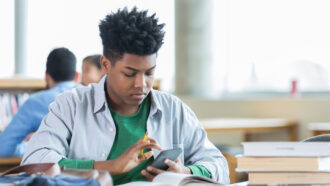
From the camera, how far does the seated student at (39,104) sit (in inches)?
124

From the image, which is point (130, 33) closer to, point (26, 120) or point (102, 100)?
point (102, 100)

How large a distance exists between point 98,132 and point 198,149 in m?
0.37

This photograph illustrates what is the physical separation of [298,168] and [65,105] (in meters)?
0.83

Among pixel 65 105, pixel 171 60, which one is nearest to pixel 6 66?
pixel 171 60

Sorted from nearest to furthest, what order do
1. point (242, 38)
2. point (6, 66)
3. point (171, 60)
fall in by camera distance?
point (242, 38) < point (171, 60) < point (6, 66)

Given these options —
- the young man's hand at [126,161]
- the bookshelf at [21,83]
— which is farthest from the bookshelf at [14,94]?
the young man's hand at [126,161]

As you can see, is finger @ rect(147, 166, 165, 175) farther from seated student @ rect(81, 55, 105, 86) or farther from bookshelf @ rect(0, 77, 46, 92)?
bookshelf @ rect(0, 77, 46, 92)

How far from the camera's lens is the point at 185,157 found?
204cm

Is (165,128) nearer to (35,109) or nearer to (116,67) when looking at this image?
(116,67)

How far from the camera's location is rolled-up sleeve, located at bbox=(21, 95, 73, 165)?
1803 mm

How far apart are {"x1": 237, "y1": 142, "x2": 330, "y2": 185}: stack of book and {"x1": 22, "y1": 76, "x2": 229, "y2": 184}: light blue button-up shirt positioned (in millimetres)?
417

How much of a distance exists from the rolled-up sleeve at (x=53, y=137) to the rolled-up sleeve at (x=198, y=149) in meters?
0.43

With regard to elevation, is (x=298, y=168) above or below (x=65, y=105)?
below

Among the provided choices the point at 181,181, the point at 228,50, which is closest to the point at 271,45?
the point at 228,50
